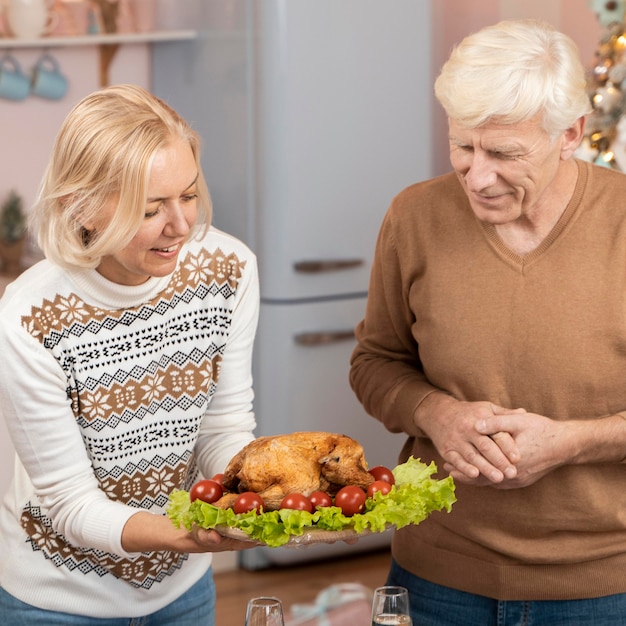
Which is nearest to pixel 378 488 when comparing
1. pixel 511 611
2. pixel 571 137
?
pixel 511 611

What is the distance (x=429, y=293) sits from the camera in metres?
1.78

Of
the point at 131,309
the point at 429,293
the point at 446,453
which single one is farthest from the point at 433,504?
the point at 131,309

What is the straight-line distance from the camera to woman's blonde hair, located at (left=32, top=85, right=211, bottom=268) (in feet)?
4.90

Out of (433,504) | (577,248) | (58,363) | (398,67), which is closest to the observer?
(433,504)

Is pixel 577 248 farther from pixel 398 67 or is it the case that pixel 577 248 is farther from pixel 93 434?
pixel 398 67

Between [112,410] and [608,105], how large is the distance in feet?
5.59

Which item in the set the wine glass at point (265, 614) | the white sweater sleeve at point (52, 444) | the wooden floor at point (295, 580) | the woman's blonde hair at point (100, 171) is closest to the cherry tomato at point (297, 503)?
the wine glass at point (265, 614)

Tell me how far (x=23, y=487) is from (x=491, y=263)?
815 mm

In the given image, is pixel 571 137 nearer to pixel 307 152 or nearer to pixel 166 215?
pixel 166 215

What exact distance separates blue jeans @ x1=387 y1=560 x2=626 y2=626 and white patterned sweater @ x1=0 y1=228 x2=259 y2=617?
0.39 metres

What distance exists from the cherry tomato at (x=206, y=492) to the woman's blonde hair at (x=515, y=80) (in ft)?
2.09

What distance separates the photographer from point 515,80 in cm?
157

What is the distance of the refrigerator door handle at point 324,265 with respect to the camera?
11.7ft

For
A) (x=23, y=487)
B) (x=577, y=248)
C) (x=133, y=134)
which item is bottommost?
(x=23, y=487)
